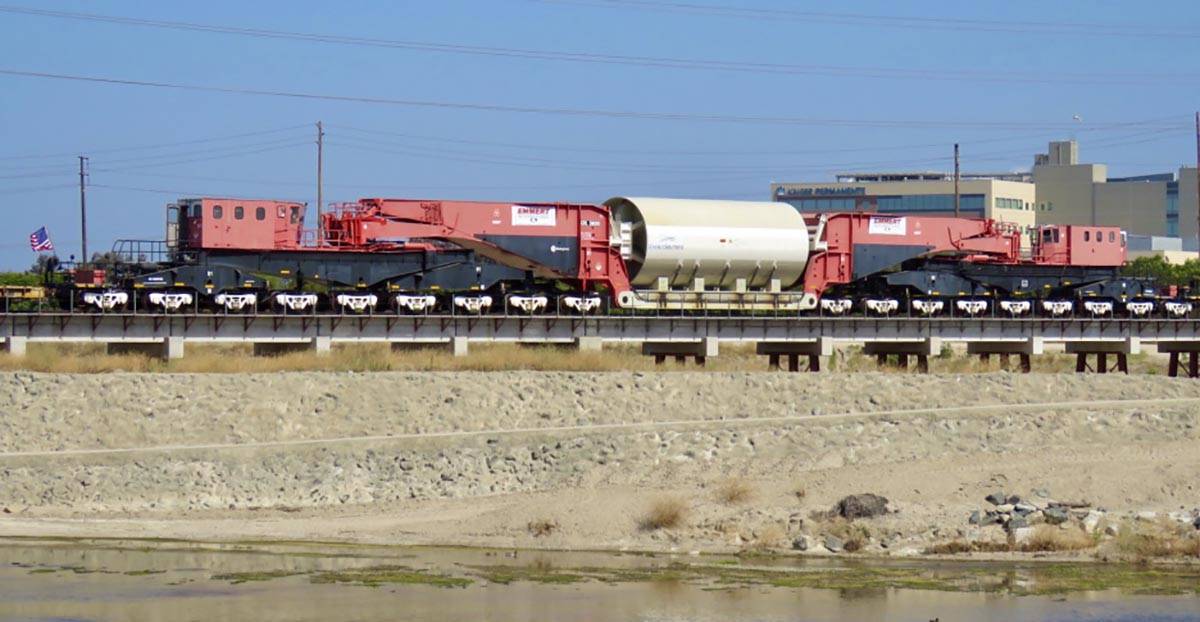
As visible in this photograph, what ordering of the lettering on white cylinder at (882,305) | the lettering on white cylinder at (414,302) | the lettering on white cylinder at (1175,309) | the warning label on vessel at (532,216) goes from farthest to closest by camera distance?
the lettering on white cylinder at (1175,309) < the lettering on white cylinder at (882,305) < the warning label on vessel at (532,216) < the lettering on white cylinder at (414,302)

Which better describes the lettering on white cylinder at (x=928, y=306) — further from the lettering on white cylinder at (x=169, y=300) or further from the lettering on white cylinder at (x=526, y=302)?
the lettering on white cylinder at (x=169, y=300)

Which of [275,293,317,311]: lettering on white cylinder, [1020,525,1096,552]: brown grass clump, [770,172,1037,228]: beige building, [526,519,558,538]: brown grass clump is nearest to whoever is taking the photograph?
[1020,525,1096,552]: brown grass clump

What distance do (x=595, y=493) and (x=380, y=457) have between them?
4802 millimetres

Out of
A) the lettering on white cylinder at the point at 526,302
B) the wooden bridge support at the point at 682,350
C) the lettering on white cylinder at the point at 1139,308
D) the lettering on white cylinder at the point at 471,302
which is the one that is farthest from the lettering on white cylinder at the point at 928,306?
the lettering on white cylinder at the point at 471,302

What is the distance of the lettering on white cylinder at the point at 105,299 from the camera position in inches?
1689

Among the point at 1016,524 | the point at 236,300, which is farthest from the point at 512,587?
the point at 236,300

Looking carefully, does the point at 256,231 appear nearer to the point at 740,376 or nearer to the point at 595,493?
the point at 740,376

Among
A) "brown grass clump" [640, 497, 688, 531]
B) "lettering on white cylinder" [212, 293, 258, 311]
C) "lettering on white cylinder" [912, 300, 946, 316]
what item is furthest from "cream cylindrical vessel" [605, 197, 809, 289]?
"brown grass clump" [640, 497, 688, 531]

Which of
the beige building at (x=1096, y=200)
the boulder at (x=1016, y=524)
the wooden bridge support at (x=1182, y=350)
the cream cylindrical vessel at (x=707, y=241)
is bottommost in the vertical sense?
the boulder at (x=1016, y=524)

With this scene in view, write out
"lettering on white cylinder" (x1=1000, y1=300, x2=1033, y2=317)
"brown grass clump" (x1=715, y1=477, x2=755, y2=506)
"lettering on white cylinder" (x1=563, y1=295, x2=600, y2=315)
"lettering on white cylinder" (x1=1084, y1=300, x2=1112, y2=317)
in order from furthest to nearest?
"lettering on white cylinder" (x1=1084, y1=300, x2=1112, y2=317) < "lettering on white cylinder" (x1=1000, y1=300, x2=1033, y2=317) < "lettering on white cylinder" (x1=563, y1=295, x2=600, y2=315) < "brown grass clump" (x1=715, y1=477, x2=755, y2=506)

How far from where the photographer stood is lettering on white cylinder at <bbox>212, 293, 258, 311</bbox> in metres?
44.8

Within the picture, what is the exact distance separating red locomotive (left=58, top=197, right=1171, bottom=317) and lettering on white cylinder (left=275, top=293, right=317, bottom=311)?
0.13 ft

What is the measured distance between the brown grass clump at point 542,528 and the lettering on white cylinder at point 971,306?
31.9m

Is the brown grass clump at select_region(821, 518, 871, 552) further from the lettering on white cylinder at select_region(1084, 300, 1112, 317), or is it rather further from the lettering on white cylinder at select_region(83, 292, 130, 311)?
the lettering on white cylinder at select_region(1084, 300, 1112, 317)
